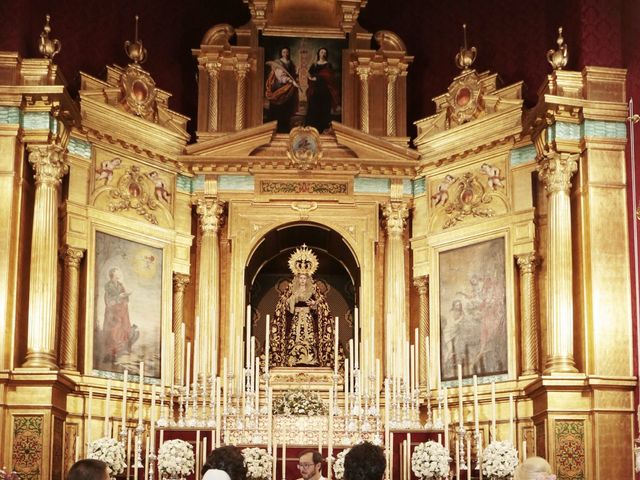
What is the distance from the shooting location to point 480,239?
20.2 m

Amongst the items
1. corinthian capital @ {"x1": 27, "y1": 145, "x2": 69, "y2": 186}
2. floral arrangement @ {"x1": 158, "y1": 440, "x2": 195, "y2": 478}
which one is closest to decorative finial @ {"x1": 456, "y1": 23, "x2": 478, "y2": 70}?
corinthian capital @ {"x1": 27, "y1": 145, "x2": 69, "y2": 186}

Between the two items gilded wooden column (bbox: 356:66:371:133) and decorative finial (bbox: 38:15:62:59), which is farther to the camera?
gilded wooden column (bbox: 356:66:371:133)

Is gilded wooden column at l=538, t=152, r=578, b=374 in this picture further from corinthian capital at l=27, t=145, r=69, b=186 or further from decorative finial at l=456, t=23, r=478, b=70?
corinthian capital at l=27, t=145, r=69, b=186

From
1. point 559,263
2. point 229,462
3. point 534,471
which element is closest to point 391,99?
point 559,263

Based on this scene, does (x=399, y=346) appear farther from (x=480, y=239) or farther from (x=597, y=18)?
(x=597, y=18)

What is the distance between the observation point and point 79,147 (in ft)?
64.8

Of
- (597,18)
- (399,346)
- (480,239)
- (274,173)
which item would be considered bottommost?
(399,346)

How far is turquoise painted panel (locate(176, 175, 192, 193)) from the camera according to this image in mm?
21219

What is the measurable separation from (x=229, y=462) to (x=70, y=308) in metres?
10.9

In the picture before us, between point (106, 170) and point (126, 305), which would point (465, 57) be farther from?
point (126, 305)

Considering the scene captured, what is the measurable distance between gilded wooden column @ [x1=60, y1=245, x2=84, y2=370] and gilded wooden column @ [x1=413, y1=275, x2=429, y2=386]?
18.2ft

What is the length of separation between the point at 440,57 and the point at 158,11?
488 cm

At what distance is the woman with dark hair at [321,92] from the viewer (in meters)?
21.8

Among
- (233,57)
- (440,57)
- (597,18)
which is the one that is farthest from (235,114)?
(597,18)
